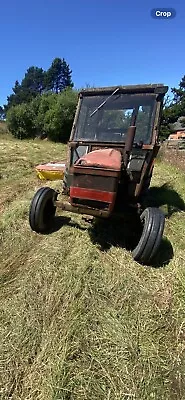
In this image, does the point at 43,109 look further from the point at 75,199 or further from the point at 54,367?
the point at 54,367

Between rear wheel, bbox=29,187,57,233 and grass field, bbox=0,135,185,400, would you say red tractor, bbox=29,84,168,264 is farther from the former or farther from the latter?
grass field, bbox=0,135,185,400

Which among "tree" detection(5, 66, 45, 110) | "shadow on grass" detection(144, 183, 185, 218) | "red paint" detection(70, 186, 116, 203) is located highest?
"tree" detection(5, 66, 45, 110)

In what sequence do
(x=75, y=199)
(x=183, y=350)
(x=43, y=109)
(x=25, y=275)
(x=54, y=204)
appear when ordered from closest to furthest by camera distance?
(x=183, y=350) < (x=25, y=275) < (x=75, y=199) < (x=54, y=204) < (x=43, y=109)

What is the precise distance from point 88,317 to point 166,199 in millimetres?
3581

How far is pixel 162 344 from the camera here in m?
2.37

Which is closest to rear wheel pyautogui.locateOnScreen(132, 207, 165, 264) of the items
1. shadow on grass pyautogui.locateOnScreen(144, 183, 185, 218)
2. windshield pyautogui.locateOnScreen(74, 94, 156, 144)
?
windshield pyautogui.locateOnScreen(74, 94, 156, 144)

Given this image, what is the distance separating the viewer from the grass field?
6.62ft

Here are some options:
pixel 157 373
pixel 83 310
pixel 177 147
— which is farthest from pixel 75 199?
pixel 177 147

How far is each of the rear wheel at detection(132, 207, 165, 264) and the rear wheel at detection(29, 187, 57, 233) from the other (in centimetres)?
125

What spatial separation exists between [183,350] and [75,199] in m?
1.71

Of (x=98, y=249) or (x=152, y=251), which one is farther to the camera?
(x=98, y=249)

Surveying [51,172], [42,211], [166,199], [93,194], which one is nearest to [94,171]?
[93,194]

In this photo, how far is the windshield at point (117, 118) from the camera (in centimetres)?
402

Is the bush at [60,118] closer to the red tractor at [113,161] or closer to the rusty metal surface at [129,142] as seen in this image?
the red tractor at [113,161]
